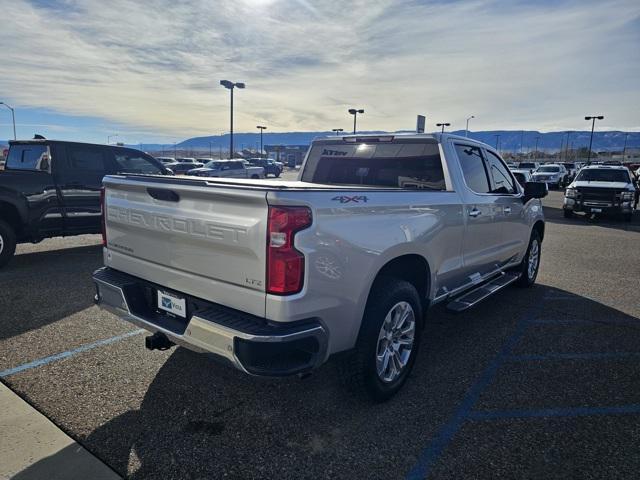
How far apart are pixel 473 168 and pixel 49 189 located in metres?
6.47

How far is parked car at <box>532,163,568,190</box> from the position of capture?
100.0ft

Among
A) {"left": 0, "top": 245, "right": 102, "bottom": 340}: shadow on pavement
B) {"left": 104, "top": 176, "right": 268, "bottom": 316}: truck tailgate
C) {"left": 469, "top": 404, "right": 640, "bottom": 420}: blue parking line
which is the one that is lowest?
{"left": 0, "top": 245, "right": 102, "bottom": 340}: shadow on pavement

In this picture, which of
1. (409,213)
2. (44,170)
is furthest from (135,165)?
(409,213)

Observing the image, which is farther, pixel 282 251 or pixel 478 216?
pixel 478 216

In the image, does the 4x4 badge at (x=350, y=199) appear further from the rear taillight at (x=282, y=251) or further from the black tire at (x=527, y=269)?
the black tire at (x=527, y=269)

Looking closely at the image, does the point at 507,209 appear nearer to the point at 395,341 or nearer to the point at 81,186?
the point at 395,341

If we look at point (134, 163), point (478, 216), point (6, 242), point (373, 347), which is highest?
point (134, 163)

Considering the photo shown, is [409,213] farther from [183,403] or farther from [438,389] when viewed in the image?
[183,403]

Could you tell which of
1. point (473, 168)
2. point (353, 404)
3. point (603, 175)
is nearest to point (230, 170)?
point (603, 175)

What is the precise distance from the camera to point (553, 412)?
3205 millimetres

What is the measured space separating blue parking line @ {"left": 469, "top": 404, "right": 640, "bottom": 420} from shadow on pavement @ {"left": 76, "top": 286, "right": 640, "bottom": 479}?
0.13 m

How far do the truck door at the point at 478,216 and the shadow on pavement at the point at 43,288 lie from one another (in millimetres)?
4279

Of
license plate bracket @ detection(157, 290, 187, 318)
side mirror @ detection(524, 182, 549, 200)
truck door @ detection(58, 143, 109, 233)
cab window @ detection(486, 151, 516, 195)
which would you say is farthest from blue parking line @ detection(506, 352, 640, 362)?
truck door @ detection(58, 143, 109, 233)

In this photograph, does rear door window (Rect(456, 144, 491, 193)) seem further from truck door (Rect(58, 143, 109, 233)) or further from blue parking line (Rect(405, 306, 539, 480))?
truck door (Rect(58, 143, 109, 233))
